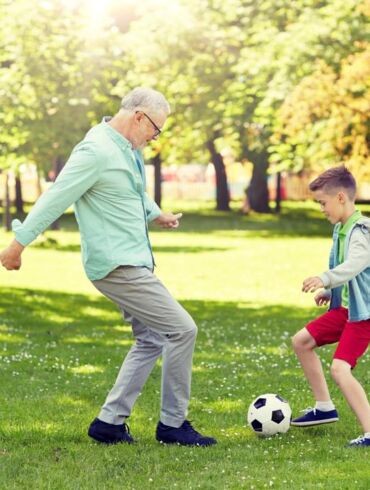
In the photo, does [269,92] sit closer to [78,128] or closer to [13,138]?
[78,128]

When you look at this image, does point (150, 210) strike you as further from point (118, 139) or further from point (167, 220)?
point (118, 139)

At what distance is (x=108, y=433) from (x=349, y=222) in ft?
7.00

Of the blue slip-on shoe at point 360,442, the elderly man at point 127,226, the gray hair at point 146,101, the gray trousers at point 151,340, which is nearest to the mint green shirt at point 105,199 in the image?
the elderly man at point 127,226

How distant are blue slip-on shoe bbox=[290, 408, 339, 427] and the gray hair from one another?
2.37m

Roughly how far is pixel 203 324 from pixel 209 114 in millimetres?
24409

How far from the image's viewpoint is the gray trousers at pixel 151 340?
657 cm

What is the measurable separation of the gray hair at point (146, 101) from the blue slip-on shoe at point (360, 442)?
2.48 metres

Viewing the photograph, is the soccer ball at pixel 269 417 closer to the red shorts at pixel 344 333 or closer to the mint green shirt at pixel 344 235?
the red shorts at pixel 344 333

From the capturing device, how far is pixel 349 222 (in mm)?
6750

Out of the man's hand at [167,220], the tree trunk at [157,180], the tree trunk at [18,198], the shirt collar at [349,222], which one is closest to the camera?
the shirt collar at [349,222]

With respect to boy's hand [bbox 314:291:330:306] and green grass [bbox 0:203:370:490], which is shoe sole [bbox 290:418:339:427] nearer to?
green grass [bbox 0:203:370:490]

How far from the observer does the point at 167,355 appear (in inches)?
262

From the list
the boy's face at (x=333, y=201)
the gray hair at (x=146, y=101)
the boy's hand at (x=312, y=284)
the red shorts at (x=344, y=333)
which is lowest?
the red shorts at (x=344, y=333)

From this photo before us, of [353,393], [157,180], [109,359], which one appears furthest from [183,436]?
[157,180]
